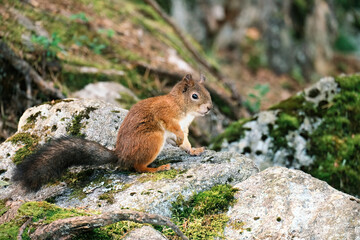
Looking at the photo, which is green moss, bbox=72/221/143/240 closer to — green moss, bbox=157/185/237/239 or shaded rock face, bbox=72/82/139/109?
green moss, bbox=157/185/237/239

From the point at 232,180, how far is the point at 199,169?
0.31 metres

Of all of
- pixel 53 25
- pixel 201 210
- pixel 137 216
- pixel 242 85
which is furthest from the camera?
pixel 242 85

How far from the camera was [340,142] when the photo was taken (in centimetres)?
545

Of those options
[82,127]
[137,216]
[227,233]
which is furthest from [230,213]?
[82,127]

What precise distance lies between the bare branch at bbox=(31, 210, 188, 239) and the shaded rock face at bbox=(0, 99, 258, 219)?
495 mm

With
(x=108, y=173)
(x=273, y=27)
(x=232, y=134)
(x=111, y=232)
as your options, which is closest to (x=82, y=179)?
→ (x=108, y=173)

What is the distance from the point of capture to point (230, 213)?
3.06 m

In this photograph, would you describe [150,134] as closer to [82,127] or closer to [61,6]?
[82,127]

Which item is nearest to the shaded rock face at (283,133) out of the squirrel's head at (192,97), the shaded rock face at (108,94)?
the squirrel's head at (192,97)

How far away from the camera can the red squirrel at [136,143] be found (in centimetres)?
334

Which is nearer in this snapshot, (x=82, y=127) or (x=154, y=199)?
(x=154, y=199)

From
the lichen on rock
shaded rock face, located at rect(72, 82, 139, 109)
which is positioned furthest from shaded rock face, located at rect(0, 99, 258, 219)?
shaded rock face, located at rect(72, 82, 139, 109)

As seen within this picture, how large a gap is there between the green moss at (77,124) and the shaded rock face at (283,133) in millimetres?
2197

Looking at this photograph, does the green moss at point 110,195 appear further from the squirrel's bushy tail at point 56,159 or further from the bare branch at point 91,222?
the bare branch at point 91,222
